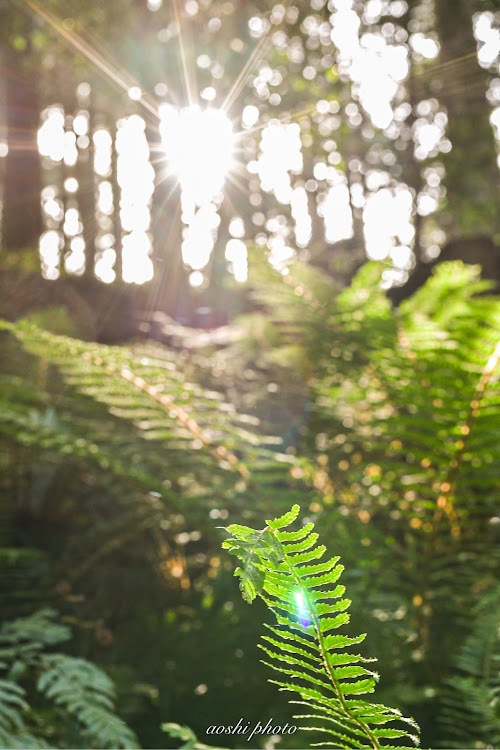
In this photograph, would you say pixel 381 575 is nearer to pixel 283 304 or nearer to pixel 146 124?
pixel 283 304

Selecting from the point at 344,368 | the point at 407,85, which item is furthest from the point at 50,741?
the point at 407,85

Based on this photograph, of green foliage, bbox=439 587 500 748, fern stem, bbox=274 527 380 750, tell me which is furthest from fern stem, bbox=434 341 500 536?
fern stem, bbox=274 527 380 750

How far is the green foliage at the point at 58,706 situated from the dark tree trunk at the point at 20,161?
477 centimetres

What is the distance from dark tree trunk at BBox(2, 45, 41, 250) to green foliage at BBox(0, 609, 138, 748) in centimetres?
477

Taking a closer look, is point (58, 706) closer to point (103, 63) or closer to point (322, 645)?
point (322, 645)

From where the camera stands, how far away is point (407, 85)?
14.0 meters

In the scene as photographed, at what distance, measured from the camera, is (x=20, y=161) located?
18.1 feet

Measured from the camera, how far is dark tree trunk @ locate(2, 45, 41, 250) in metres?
5.50

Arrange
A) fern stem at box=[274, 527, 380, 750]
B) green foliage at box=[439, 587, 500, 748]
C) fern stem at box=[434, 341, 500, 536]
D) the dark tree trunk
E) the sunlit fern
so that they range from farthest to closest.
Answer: the dark tree trunk → fern stem at box=[434, 341, 500, 536] → the sunlit fern → green foliage at box=[439, 587, 500, 748] → fern stem at box=[274, 527, 380, 750]

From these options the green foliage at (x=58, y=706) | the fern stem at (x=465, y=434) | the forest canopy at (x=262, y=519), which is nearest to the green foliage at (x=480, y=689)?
the forest canopy at (x=262, y=519)

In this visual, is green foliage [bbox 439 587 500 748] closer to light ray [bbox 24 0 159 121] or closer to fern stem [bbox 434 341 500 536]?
fern stem [bbox 434 341 500 536]

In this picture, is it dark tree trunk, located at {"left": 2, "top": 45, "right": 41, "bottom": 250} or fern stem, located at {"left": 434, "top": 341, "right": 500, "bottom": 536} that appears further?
dark tree trunk, located at {"left": 2, "top": 45, "right": 41, "bottom": 250}

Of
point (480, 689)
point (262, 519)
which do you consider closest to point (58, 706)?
point (262, 519)

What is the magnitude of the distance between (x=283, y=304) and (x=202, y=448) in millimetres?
676
